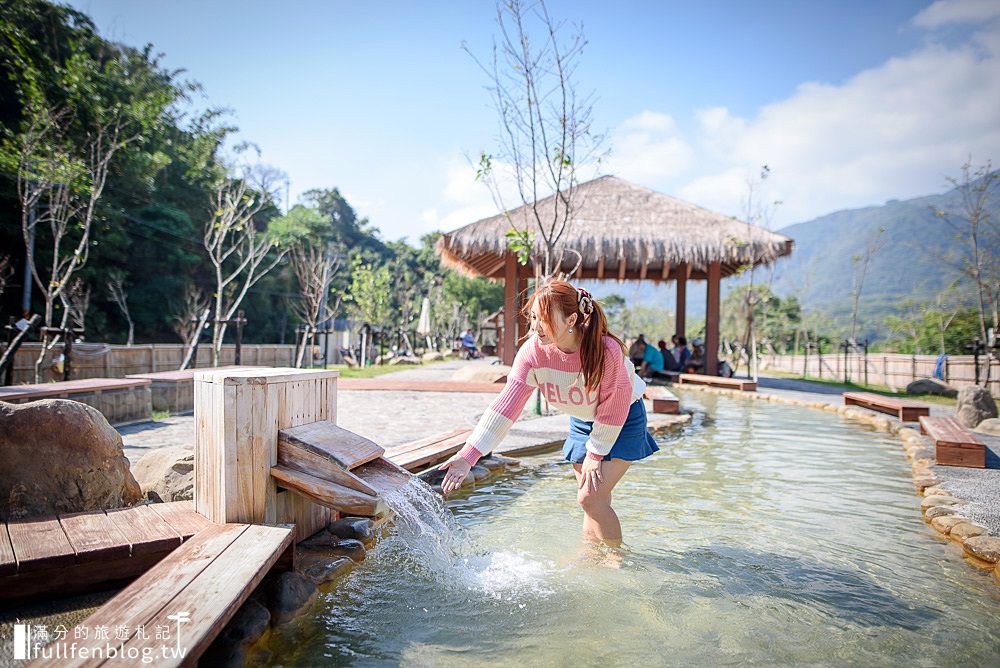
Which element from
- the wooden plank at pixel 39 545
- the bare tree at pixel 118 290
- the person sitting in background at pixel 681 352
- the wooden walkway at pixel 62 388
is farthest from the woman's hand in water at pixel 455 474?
the bare tree at pixel 118 290

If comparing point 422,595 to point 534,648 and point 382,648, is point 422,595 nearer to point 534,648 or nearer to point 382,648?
point 382,648

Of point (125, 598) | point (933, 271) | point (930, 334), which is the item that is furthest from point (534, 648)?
point (933, 271)

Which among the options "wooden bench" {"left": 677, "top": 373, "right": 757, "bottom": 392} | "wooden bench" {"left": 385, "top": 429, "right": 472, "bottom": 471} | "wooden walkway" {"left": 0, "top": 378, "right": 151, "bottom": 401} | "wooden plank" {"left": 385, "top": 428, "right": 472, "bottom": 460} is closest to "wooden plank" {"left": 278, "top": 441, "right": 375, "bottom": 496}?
"wooden bench" {"left": 385, "top": 429, "right": 472, "bottom": 471}

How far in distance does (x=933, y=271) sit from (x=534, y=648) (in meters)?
130

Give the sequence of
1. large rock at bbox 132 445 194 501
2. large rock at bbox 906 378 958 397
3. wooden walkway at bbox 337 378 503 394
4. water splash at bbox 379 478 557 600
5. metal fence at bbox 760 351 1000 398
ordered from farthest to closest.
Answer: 1. metal fence at bbox 760 351 1000 398
2. large rock at bbox 906 378 958 397
3. wooden walkway at bbox 337 378 503 394
4. large rock at bbox 132 445 194 501
5. water splash at bbox 379 478 557 600

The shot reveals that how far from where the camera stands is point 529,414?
8.13 m

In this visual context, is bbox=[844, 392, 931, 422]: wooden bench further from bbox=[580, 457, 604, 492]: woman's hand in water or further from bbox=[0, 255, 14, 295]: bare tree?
bbox=[0, 255, 14, 295]: bare tree

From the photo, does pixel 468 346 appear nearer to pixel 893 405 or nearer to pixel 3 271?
pixel 3 271

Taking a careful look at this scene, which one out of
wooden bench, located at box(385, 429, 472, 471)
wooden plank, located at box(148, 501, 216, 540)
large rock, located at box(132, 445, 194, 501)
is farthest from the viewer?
wooden bench, located at box(385, 429, 472, 471)

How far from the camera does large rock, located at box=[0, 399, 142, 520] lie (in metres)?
2.69

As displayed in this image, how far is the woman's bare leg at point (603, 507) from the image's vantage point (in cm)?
286

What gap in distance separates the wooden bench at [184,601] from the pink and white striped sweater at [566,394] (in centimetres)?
98

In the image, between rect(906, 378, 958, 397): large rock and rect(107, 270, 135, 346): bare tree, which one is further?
rect(107, 270, 135, 346): bare tree

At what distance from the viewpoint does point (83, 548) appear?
228cm
